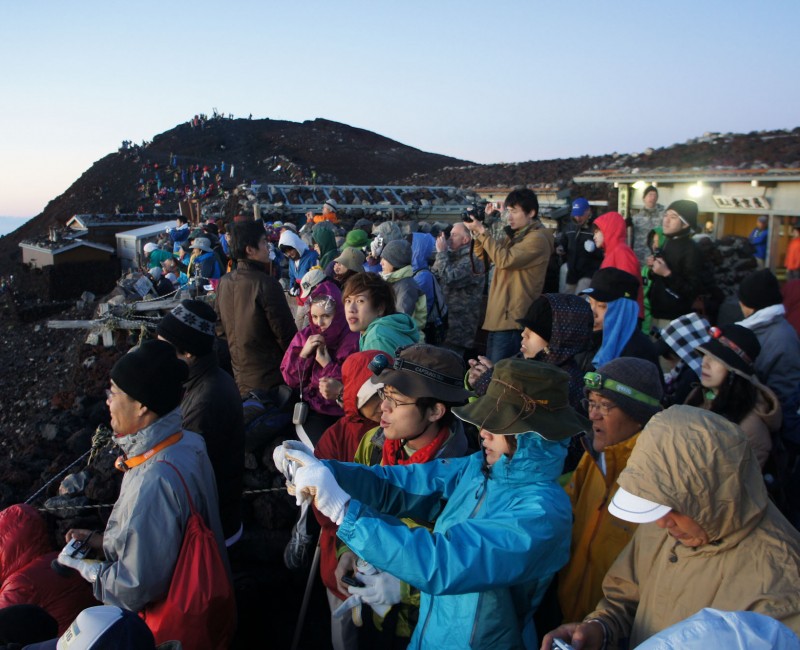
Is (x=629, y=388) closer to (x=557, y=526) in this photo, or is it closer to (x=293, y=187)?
(x=557, y=526)

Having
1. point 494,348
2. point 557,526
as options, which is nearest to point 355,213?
point 494,348

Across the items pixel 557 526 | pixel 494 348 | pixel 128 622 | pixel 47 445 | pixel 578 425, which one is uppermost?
pixel 578 425

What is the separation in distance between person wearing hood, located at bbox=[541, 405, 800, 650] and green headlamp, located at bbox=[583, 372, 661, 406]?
3.54 feet

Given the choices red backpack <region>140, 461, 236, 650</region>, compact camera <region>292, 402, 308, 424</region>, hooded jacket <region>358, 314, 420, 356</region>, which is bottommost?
red backpack <region>140, 461, 236, 650</region>

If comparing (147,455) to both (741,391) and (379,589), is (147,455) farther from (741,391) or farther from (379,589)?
(741,391)

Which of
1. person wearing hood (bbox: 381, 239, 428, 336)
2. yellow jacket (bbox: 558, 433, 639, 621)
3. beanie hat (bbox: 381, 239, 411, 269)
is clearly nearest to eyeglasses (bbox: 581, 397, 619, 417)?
yellow jacket (bbox: 558, 433, 639, 621)

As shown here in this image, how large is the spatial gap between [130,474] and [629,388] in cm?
238

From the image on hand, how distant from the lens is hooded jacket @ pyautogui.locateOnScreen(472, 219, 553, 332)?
569 centimetres

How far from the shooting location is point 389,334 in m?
4.05

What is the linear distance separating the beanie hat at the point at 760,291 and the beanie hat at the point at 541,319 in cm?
161

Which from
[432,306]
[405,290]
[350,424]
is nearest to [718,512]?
[350,424]

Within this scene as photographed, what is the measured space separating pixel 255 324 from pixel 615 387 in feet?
9.86

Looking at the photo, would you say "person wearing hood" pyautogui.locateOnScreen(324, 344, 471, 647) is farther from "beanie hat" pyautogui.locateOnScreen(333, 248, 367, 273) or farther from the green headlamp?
"beanie hat" pyautogui.locateOnScreen(333, 248, 367, 273)

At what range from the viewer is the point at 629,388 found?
3.07 m
